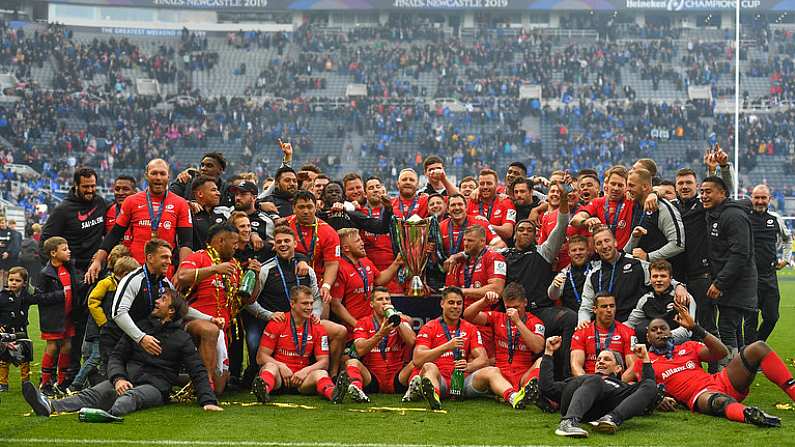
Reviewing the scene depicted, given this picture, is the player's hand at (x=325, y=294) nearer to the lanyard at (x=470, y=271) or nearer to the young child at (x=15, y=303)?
the lanyard at (x=470, y=271)

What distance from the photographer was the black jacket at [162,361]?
7242mm

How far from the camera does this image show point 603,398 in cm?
657

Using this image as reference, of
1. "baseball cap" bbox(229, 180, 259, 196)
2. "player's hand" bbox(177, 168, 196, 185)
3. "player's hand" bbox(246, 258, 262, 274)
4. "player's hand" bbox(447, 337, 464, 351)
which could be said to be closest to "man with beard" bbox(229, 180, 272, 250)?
"baseball cap" bbox(229, 180, 259, 196)

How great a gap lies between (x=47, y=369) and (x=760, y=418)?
18.1 feet

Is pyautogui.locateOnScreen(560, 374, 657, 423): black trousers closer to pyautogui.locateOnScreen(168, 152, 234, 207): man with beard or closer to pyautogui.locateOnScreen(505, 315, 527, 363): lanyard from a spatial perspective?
pyautogui.locateOnScreen(505, 315, 527, 363): lanyard

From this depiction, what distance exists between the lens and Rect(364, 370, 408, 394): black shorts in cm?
818

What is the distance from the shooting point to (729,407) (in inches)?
262

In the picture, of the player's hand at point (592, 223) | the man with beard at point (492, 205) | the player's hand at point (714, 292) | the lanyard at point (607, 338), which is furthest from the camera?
the man with beard at point (492, 205)

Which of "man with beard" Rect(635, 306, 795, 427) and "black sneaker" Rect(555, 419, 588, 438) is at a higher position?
"man with beard" Rect(635, 306, 795, 427)

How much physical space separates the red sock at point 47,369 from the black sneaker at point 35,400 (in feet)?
5.54

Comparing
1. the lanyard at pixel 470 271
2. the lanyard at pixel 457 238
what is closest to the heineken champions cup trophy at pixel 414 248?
the lanyard at pixel 457 238

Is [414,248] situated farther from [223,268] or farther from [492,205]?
[223,268]

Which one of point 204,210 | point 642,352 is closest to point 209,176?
point 204,210

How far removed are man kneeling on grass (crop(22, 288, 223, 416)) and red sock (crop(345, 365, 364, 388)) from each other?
1.15 m
